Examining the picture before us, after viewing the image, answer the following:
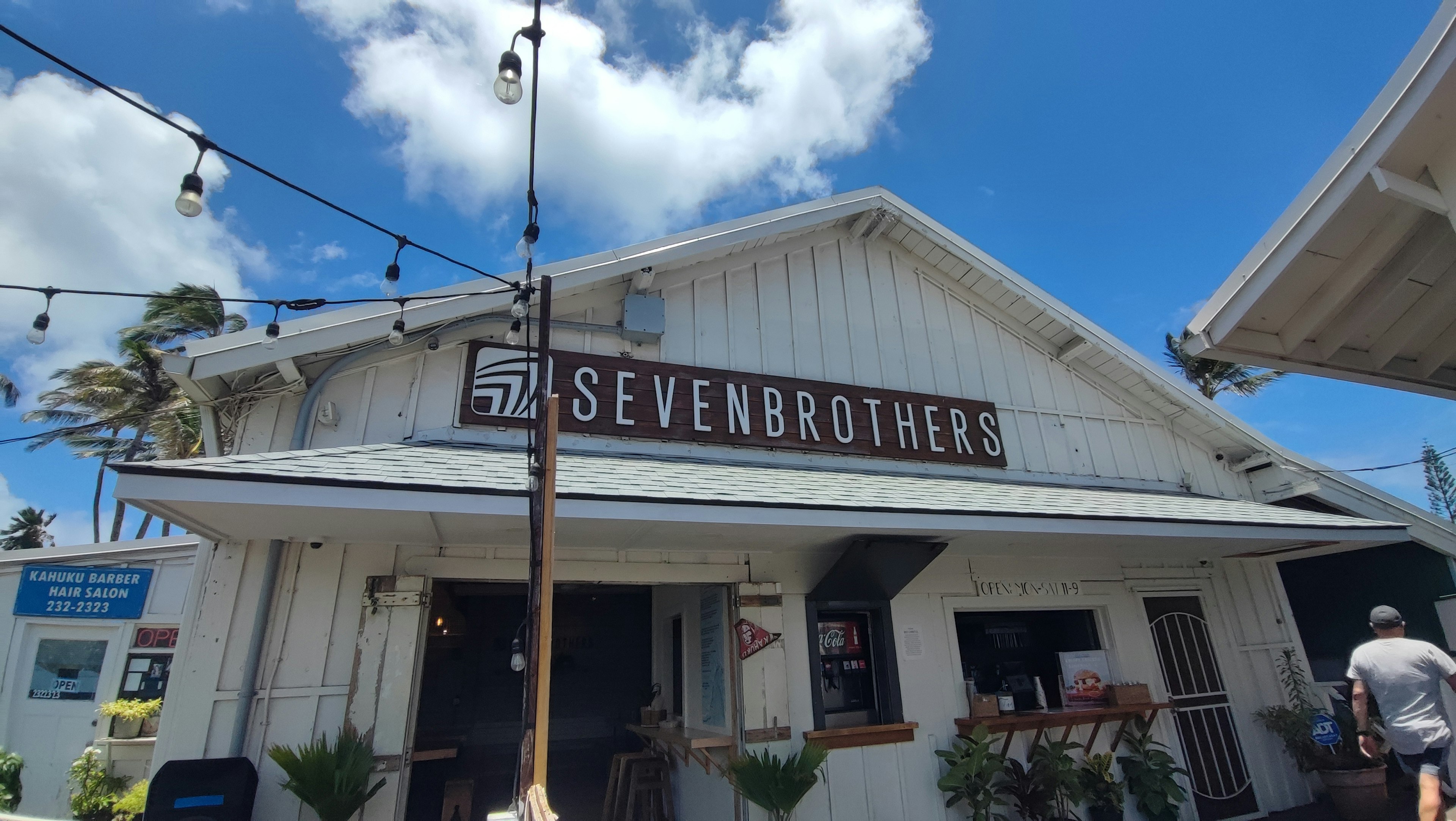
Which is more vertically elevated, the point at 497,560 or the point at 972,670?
the point at 497,560

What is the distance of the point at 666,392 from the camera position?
21.6 ft

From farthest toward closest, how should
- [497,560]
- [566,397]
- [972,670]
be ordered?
1. [972,670]
2. [566,397]
3. [497,560]

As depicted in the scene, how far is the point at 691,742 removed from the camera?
18.7 feet

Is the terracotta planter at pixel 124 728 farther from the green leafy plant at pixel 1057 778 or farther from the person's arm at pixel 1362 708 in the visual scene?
the person's arm at pixel 1362 708

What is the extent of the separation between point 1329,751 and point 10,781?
1544 cm

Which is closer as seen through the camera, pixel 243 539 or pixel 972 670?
pixel 243 539

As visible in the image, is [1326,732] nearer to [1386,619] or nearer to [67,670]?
[1386,619]

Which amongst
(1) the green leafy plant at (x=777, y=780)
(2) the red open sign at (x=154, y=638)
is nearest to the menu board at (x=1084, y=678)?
(1) the green leafy plant at (x=777, y=780)

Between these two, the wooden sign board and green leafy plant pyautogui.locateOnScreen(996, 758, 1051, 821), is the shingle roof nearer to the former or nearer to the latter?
the wooden sign board

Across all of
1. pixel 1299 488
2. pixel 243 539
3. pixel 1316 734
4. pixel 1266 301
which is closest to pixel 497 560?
pixel 243 539

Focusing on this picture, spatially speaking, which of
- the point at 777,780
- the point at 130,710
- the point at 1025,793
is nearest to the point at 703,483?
the point at 777,780

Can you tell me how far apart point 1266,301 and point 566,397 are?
17.4 feet

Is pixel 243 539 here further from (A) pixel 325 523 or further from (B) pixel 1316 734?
(B) pixel 1316 734

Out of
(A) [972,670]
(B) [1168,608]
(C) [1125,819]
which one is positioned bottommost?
(C) [1125,819]
